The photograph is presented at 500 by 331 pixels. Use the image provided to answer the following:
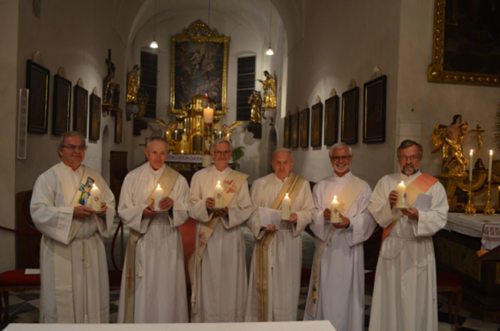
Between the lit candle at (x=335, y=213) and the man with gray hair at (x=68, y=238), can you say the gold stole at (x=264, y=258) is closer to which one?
the lit candle at (x=335, y=213)

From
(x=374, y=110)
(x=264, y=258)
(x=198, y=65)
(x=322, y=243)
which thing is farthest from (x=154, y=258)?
(x=198, y=65)

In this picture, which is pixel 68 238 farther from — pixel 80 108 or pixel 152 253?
pixel 80 108

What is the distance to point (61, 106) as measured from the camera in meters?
8.64

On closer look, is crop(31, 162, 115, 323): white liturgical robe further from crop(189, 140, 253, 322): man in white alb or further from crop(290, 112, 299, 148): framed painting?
crop(290, 112, 299, 148): framed painting

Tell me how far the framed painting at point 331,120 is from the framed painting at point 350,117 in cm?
45

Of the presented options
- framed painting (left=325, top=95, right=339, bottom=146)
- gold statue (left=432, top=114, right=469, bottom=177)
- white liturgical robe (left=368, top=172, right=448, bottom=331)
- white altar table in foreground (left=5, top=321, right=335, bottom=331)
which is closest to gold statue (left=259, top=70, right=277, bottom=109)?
framed painting (left=325, top=95, right=339, bottom=146)

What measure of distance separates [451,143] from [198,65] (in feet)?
52.5

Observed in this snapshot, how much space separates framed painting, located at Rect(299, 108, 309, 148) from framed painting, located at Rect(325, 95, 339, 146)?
1.94 metres

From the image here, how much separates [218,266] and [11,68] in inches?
164

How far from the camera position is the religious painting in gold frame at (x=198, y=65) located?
2102 centimetres

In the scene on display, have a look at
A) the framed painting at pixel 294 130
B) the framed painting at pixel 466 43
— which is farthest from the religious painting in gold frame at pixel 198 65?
the framed painting at pixel 466 43

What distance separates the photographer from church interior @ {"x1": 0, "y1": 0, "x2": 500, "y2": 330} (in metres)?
6.31

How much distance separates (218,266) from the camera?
4504mm

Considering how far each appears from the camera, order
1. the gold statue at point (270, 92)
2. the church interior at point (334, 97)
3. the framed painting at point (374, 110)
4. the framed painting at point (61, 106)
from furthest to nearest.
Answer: the gold statue at point (270, 92), the framed painting at point (61, 106), the framed painting at point (374, 110), the church interior at point (334, 97)
